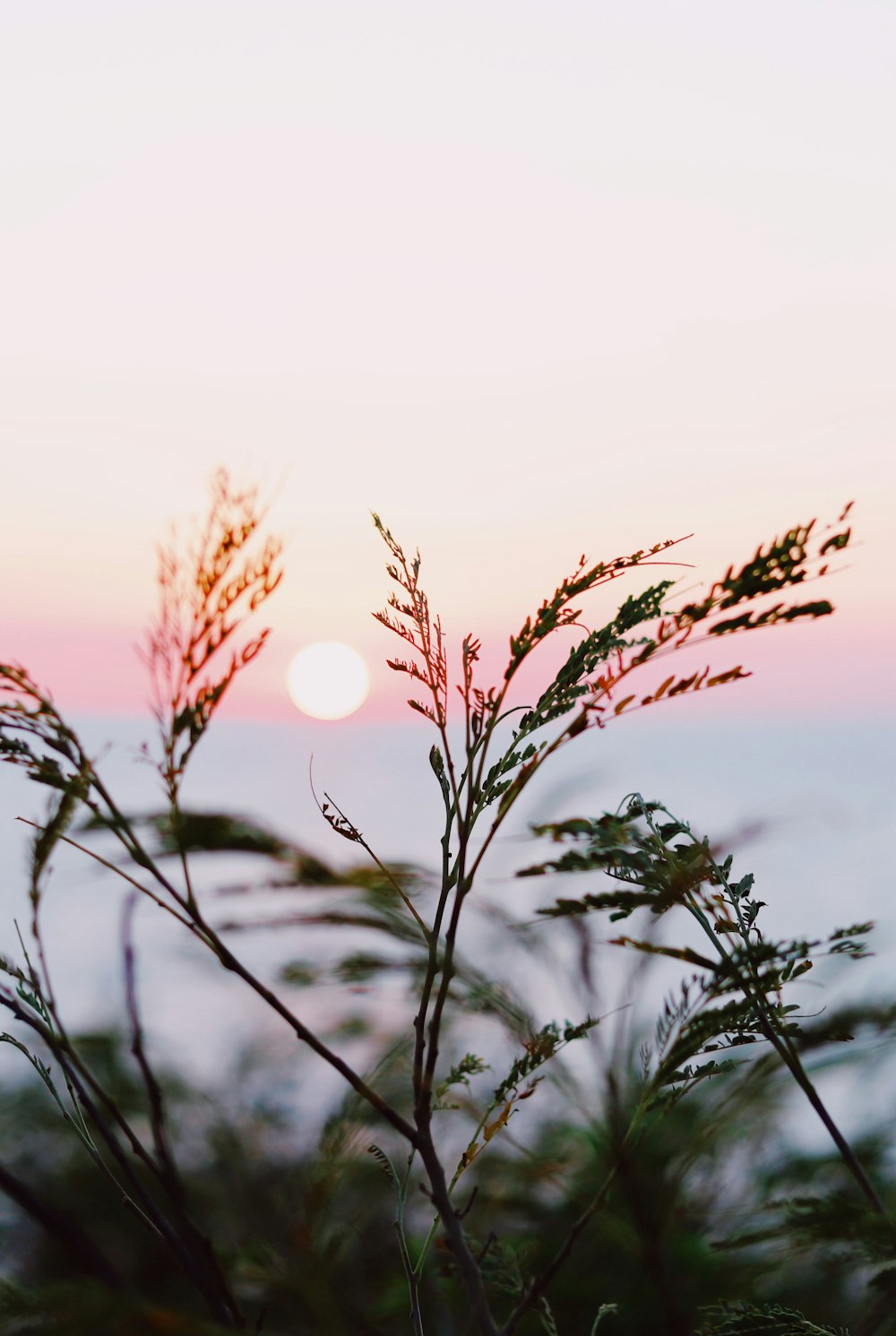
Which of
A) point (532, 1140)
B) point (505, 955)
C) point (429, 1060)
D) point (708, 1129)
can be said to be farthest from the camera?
point (532, 1140)

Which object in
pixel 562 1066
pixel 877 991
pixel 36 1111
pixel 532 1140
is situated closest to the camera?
pixel 877 991

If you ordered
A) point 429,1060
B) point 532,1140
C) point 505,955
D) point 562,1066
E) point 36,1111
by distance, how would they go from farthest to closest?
point 532,1140
point 36,1111
point 505,955
point 562,1066
point 429,1060

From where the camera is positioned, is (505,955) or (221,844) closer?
(221,844)

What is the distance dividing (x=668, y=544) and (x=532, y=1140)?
1797 millimetres

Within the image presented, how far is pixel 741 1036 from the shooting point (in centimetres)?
99

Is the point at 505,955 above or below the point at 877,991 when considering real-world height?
above

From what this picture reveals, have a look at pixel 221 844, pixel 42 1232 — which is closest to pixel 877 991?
pixel 221 844

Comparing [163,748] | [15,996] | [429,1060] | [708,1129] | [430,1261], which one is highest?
[163,748]

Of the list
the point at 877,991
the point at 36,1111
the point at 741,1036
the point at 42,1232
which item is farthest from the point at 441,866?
the point at 42,1232

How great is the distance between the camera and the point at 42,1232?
2305mm

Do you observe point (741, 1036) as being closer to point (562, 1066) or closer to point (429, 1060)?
point (429, 1060)

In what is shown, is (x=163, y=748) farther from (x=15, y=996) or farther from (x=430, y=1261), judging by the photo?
(x=430, y=1261)

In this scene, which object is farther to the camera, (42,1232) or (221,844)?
(42,1232)

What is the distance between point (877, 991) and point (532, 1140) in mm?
1444
